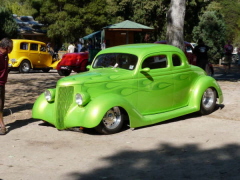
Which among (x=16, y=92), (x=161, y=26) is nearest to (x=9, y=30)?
(x=161, y=26)

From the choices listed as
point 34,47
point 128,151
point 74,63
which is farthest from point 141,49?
point 34,47

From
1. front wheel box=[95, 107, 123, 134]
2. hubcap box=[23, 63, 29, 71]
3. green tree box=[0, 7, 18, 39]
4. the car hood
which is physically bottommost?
front wheel box=[95, 107, 123, 134]

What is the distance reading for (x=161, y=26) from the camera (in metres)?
39.7

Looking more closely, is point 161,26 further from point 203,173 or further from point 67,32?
point 203,173

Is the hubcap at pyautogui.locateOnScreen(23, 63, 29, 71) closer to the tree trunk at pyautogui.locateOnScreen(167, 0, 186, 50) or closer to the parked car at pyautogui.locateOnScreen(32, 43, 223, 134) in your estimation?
the tree trunk at pyautogui.locateOnScreen(167, 0, 186, 50)

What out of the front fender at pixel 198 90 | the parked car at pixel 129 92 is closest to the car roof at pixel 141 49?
the parked car at pixel 129 92

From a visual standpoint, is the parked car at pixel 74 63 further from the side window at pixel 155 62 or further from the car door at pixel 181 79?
the side window at pixel 155 62

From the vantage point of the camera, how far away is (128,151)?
6641mm

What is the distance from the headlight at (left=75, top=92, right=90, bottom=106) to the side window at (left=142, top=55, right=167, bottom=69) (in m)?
1.48

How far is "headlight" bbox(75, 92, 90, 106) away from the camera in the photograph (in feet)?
24.5

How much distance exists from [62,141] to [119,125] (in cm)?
112

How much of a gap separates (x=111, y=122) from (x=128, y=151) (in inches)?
48.0

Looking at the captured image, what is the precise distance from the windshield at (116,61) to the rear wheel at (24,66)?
1385 cm

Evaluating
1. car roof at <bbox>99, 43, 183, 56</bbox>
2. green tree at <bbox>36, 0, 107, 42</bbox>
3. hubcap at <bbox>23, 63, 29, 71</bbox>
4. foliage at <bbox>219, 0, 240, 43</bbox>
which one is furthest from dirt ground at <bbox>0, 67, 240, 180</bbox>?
foliage at <bbox>219, 0, 240, 43</bbox>
